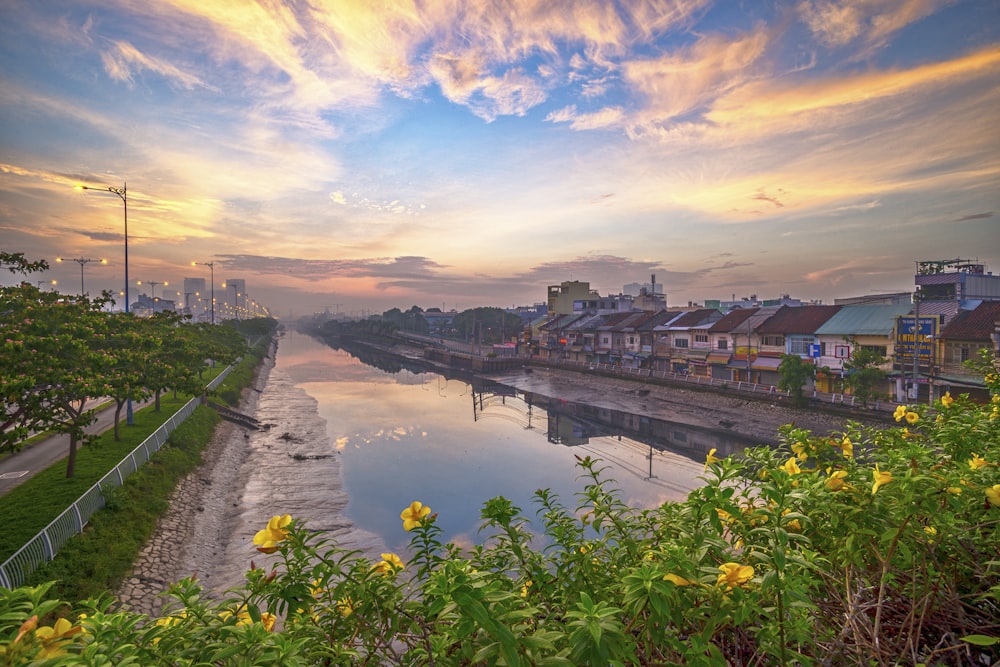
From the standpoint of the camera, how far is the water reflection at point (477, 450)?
20.6m

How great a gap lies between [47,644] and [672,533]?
287cm

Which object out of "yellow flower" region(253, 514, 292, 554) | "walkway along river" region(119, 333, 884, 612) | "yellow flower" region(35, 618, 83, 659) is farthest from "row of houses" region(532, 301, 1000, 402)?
"yellow flower" region(35, 618, 83, 659)

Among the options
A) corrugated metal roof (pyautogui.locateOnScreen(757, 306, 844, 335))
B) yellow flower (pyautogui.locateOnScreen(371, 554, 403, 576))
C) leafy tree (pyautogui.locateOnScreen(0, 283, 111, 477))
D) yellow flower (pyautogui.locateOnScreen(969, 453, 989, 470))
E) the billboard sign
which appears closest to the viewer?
yellow flower (pyautogui.locateOnScreen(371, 554, 403, 576))

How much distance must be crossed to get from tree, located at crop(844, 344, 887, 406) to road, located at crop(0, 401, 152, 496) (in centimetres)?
3875

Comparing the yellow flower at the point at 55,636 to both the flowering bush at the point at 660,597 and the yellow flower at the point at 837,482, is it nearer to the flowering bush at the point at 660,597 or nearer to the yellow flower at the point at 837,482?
the flowering bush at the point at 660,597

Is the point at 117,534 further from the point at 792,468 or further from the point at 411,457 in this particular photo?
the point at 792,468

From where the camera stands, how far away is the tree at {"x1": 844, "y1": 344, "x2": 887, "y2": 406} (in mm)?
28625

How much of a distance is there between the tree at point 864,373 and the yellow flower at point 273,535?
34.9 metres

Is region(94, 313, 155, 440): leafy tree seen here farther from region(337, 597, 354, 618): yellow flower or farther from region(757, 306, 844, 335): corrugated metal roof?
region(757, 306, 844, 335): corrugated metal roof

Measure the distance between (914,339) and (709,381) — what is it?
46.8ft

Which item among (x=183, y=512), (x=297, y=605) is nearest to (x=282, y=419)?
(x=183, y=512)

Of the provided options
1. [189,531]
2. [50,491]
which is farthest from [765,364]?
[50,491]

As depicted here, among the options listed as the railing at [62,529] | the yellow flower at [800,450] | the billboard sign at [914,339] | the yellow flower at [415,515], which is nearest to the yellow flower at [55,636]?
the yellow flower at [415,515]

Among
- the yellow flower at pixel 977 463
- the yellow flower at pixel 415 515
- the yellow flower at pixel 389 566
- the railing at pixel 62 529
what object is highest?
the yellow flower at pixel 977 463
